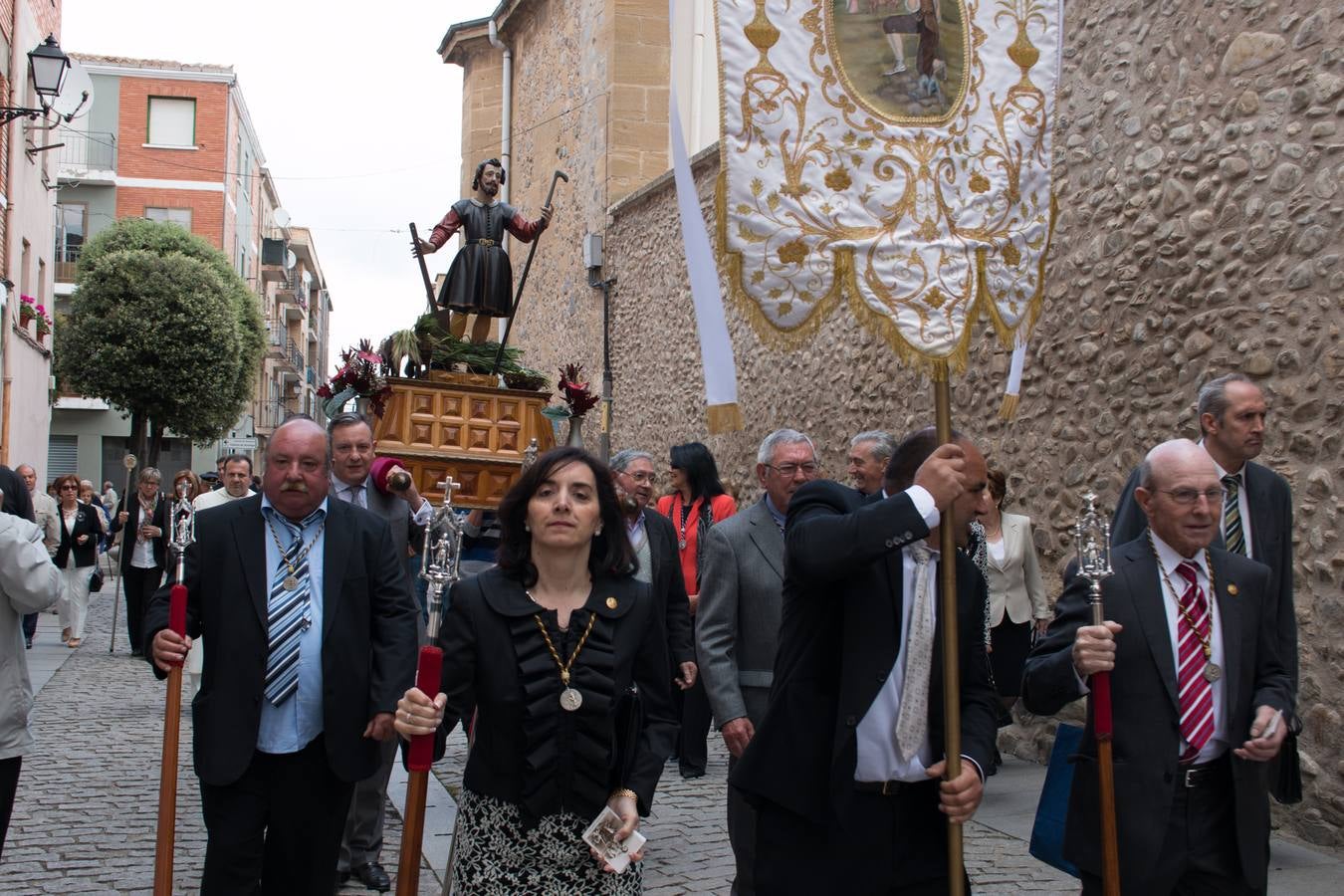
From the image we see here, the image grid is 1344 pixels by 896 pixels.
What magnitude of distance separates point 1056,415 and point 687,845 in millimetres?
3858

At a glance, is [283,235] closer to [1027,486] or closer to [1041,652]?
[1027,486]

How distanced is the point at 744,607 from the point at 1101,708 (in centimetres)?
212

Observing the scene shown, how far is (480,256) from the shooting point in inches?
380

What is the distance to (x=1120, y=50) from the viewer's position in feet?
27.5

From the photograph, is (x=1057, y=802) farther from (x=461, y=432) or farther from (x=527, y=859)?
(x=461, y=432)

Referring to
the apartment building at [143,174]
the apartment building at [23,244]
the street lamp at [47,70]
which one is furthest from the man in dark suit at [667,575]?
the apartment building at [143,174]

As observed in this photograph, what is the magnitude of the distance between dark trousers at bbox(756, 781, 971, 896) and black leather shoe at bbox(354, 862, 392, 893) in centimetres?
282

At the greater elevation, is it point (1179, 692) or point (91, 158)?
point (91, 158)

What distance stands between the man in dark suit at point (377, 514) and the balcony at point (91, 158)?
45.4 meters

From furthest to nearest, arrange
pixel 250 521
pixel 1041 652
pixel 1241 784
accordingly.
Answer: pixel 250 521 < pixel 1041 652 < pixel 1241 784

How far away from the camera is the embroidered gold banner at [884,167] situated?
11.6 feet

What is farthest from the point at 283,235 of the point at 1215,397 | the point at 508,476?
the point at 1215,397

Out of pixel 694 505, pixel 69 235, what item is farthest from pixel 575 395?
pixel 69 235

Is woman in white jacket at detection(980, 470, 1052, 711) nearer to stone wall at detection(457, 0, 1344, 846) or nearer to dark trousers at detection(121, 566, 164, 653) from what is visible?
stone wall at detection(457, 0, 1344, 846)
